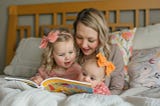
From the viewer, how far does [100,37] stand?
1273 millimetres

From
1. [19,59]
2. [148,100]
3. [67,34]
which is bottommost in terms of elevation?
[19,59]

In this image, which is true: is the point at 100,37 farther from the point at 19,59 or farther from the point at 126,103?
the point at 19,59

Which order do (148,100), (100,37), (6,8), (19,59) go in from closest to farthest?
(148,100) → (100,37) → (19,59) → (6,8)

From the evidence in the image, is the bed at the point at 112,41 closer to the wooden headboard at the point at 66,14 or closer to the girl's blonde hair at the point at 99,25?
the wooden headboard at the point at 66,14

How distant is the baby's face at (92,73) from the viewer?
1.11 meters

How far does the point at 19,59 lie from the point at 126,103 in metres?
1.17

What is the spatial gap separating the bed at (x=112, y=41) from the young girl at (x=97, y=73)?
102mm

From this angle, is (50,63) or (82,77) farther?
(50,63)

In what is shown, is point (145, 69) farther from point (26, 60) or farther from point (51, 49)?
point (26, 60)

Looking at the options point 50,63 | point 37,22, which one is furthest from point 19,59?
point 50,63

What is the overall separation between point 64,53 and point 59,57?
33 mm

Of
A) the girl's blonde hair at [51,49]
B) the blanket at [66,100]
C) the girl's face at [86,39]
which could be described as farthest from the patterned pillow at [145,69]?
the blanket at [66,100]

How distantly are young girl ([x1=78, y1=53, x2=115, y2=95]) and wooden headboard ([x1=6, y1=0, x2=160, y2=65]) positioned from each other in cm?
77

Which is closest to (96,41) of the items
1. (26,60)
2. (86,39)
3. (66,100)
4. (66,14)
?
(86,39)
